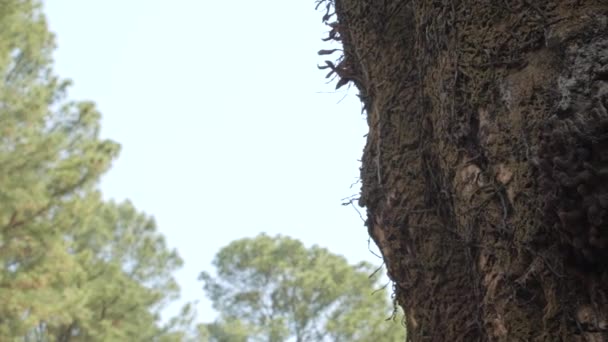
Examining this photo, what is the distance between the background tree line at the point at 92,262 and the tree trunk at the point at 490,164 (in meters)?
6.94

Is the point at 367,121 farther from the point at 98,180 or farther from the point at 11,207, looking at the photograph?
the point at 98,180

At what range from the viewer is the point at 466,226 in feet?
4.71

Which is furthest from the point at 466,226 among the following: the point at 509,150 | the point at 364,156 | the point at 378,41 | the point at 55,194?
the point at 55,194

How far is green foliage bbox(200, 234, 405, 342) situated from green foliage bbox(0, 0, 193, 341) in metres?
5.01

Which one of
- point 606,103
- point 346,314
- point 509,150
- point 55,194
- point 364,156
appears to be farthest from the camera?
point 346,314

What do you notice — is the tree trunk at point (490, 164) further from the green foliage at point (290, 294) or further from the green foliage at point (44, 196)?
the green foliage at point (290, 294)

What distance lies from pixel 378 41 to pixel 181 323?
14.3 meters

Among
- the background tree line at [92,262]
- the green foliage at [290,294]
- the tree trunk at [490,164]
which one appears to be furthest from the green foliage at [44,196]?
the tree trunk at [490,164]

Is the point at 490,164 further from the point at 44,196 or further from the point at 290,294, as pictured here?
the point at 290,294

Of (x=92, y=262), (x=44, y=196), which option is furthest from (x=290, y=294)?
(x=44, y=196)

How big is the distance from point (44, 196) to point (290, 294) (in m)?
9.24

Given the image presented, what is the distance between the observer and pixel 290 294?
1659 cm

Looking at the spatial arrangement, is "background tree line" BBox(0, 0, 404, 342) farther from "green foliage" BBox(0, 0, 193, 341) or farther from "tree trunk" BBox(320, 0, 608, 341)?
"tree trunk" BBox(320, 0, 608, 341)

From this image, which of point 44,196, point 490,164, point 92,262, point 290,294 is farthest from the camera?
point 290,294
